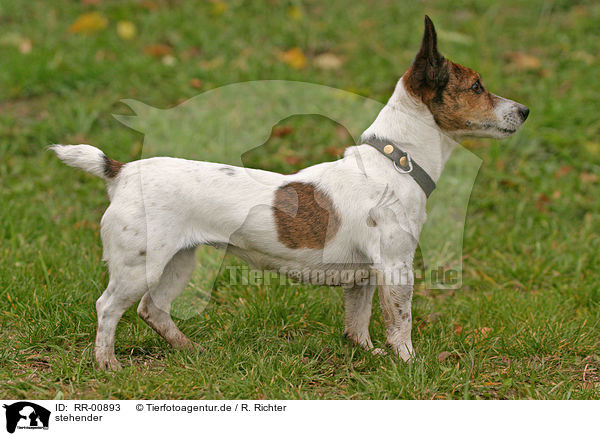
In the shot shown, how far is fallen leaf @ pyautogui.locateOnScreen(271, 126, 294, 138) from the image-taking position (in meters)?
6.89

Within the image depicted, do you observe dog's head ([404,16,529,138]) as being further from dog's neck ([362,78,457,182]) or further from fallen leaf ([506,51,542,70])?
fallen leaf ([506,51,542,70])

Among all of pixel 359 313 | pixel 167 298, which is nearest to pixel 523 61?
pixel 359 313

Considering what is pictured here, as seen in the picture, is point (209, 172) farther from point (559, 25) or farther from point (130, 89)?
point (559, 25)

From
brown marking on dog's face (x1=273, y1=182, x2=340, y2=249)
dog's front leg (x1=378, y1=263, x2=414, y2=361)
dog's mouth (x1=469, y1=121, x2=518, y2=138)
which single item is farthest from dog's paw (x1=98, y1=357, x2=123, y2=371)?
dog's mouth (x1=469, y1=121, x2=518, y2=138)

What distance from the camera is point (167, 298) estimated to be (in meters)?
3.95

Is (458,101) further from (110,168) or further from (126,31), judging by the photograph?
(126,31)

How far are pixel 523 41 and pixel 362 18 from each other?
2.05 meters

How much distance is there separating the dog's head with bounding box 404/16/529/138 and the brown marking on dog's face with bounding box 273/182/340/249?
2.59ft

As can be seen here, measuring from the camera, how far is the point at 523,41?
842 cm

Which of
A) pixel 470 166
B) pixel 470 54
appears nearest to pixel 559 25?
pixel 470 54

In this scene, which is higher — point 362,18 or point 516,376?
point 362,18
